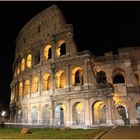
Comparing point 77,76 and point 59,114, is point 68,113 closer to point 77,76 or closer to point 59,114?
point 59,114

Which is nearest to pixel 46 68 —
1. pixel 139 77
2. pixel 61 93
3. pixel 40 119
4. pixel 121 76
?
pixel 61 93

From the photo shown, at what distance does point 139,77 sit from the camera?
89.1 ft

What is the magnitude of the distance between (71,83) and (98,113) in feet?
16.3

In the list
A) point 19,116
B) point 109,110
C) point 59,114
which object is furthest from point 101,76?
point 19,116

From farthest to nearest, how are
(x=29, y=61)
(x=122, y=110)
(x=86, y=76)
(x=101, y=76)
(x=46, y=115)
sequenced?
(x=29, y=61) → (x=46, y=115) → (x=101, y=76) → (x=86, y=76) → (x=122, y=110)

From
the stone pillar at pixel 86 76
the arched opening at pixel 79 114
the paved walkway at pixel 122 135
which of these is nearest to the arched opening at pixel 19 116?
the arched opening at pixel 79 114

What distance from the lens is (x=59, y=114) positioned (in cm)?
2847

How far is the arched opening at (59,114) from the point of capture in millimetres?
27953

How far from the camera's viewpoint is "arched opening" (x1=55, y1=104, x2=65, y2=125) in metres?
28.0

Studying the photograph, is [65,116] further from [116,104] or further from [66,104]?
[116,104]

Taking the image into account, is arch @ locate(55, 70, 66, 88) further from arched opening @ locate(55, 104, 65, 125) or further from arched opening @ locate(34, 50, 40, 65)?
arched opening @ locate(34, 50, 40, 65)

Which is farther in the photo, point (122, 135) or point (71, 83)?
point (71, 83)

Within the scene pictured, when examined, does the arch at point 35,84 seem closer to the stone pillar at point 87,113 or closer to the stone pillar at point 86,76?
the stone pillar at point 86,76

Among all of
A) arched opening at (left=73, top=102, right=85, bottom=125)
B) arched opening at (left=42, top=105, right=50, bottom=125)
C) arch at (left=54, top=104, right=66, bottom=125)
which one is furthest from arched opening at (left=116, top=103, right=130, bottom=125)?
arched opening at (left=42, top=105, right=50, bottom=125)
